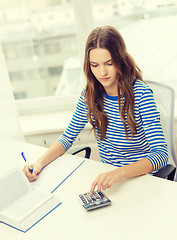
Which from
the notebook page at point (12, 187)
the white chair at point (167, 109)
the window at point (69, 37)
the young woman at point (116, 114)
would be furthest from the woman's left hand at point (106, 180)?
the window at point (69, 37)

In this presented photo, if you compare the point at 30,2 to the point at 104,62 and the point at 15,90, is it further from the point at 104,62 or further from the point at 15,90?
the point at 104,62

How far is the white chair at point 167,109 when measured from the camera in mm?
1376

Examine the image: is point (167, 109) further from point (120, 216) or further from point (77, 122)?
point (120, 216)

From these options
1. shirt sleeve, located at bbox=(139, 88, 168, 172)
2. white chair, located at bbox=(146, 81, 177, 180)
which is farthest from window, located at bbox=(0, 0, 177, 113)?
shirt sleeve, located at bbox=(139, 88, 168, 172)

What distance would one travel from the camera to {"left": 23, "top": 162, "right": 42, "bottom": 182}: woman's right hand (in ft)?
4.16

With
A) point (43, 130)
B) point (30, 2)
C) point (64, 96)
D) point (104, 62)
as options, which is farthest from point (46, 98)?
point (104, 62)

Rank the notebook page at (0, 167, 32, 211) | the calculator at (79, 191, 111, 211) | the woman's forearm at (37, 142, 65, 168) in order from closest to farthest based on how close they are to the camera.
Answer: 1. the calculator at (79, 191, 111, 211)
2. the notebook page at (0, 167, 32, 211)
3. the woman's forearm at (37, 142, 65, 168)

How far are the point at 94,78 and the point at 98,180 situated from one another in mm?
548

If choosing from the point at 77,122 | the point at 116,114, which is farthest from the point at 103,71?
the point at 77,122

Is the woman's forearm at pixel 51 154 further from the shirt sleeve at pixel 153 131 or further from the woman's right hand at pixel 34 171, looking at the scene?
the shirt sleeve at pixel 153 131

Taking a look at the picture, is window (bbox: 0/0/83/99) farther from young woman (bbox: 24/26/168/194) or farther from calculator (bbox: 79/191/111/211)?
calculator (bbox: 79/191/111/211)

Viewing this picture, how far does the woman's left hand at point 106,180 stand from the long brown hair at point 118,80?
0.31 metres

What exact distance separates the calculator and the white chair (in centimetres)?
49

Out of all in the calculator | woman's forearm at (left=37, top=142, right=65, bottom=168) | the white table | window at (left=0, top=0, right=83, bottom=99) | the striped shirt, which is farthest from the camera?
window at (left=0, top=0, right=83, bottom=99)
